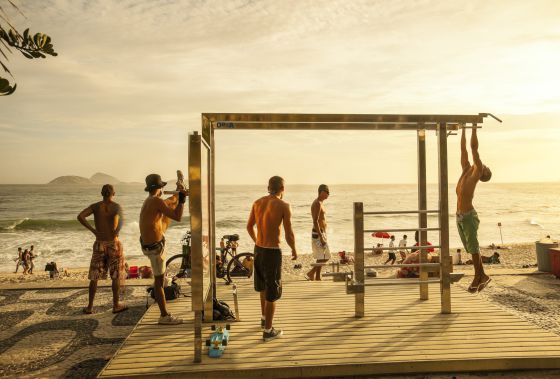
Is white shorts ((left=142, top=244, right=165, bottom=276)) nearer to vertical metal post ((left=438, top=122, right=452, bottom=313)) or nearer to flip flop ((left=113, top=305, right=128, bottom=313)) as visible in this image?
flip flop ((left=113, top=305, right=128, bottom=313))

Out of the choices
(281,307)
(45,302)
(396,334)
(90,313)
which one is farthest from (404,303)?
(45,302)

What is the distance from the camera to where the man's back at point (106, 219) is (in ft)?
24.8

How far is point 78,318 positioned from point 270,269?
4221 millimetres

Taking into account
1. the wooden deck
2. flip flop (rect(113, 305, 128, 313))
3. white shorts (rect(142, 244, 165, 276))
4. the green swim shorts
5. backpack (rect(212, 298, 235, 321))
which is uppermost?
the green swim shorts

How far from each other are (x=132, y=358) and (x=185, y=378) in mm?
797

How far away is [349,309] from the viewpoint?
689 centimetres

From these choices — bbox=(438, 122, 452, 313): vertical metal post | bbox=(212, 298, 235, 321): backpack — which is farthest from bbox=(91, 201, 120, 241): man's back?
bbox=(438, 122, 452, 313): vertical metal post

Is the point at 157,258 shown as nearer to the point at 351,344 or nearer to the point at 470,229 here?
the point at 351,344

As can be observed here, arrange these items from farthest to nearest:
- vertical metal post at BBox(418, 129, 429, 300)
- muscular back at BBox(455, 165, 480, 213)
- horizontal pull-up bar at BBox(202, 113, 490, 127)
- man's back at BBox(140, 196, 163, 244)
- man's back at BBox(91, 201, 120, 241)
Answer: man's back at BBox(91, 201, 120, 241), vertical metal post at BBox(418, 129, 429, 300), muscular back at BBox(455, 165, 480, 213), man's back at BBox(140, 196, 163, 244), horizontal pull-up bar at BBox(202, 113, 490, 127)

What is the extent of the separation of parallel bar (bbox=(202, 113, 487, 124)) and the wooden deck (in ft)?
9.42

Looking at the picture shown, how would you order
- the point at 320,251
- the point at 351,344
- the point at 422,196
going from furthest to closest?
1. the point at 320,251
2. the point at 422,196
3. the point at 351,344

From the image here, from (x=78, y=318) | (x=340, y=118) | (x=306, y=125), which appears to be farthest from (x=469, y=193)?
(x=78, y=318)

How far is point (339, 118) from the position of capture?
6316 mm

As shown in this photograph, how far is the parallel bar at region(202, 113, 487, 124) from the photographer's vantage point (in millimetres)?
6059
